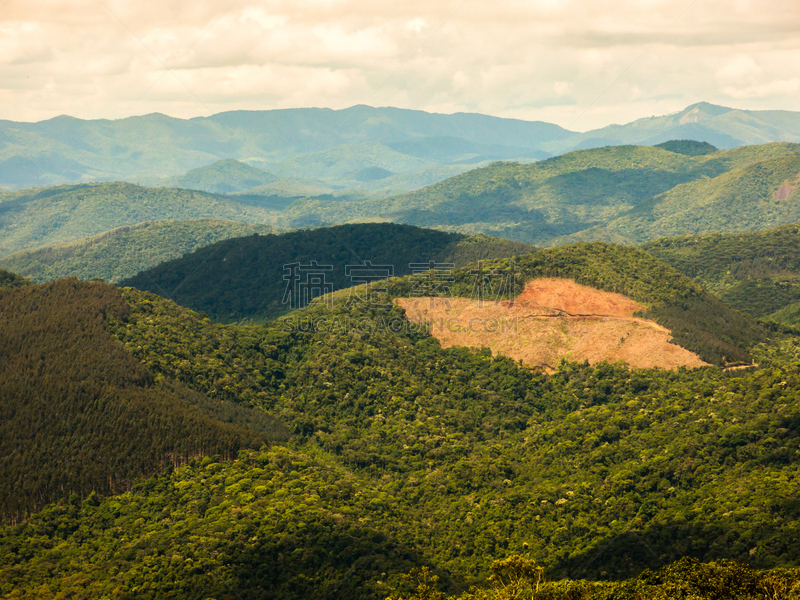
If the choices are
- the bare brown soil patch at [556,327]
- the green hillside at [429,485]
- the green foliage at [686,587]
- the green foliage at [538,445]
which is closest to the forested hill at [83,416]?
the green hillside at [429,485]

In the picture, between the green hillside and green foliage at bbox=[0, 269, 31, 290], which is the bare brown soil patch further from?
green foliage at bbox=[0, 269, 31, 290]

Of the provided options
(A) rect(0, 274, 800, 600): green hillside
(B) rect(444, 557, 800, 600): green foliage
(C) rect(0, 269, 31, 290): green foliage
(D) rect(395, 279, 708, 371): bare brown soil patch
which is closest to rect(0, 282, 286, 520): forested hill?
(A) rect(0, 274, 800, 600): green hillside

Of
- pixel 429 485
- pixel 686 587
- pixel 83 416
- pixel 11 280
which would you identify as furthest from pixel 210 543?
pixel 11 280

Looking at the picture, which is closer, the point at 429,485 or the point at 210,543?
the point at 210,543

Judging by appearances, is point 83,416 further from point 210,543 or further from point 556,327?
point 556,327

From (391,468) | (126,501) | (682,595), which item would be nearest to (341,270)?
(391,468)

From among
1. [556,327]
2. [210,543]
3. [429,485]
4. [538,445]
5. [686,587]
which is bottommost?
[429,485]

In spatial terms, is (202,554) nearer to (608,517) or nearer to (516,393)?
(608,517)
